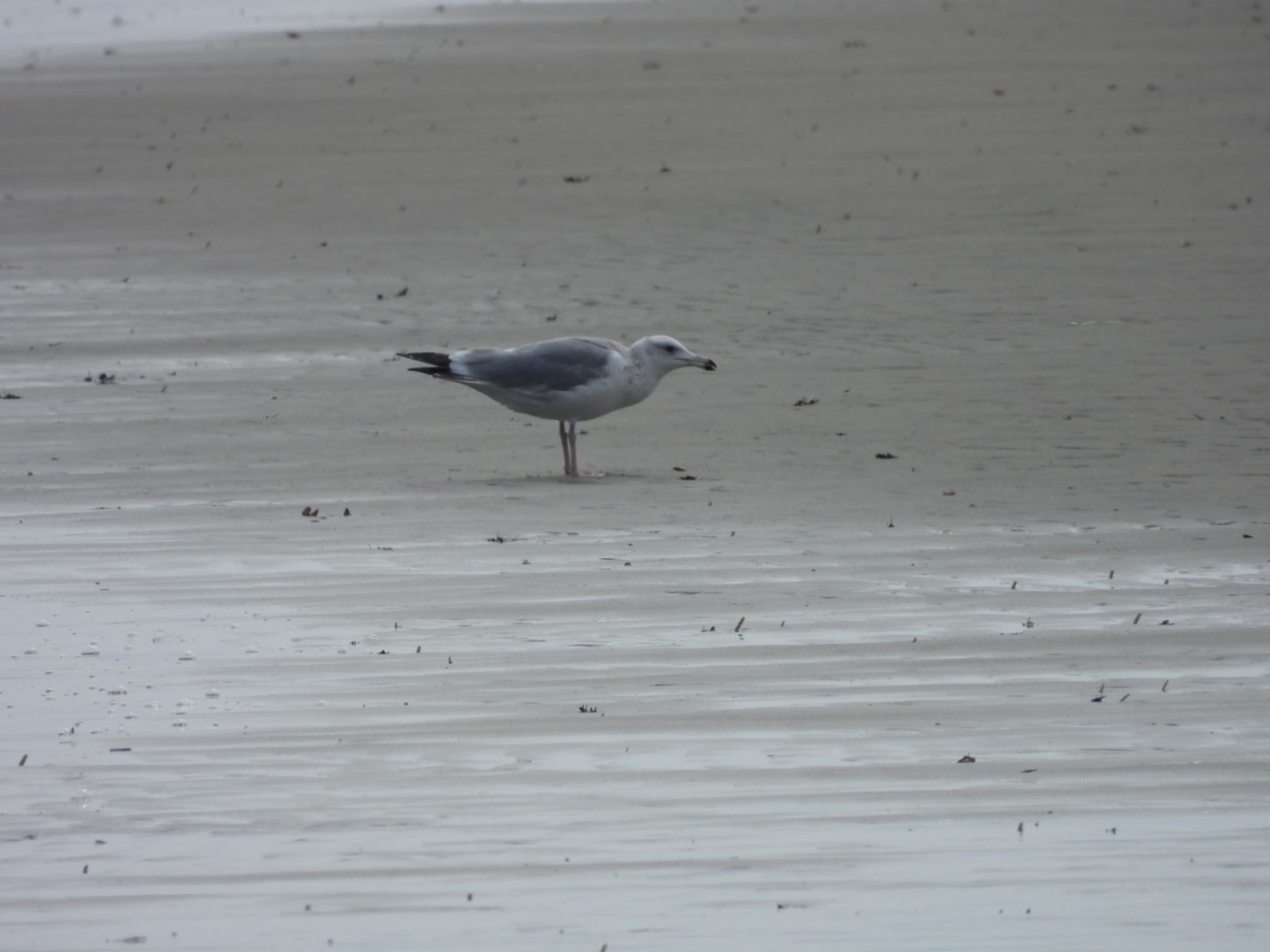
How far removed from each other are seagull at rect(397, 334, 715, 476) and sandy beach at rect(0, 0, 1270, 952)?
0.32 m

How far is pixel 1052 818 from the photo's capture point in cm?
478

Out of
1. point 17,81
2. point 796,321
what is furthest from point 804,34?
point 796,321

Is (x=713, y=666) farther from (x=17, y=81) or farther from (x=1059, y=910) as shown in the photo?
(x=17, y=81)

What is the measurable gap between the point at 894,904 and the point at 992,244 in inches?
414

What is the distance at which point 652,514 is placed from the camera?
27.6 feet

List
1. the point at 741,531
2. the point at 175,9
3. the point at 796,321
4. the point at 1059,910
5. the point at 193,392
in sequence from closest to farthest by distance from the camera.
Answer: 1. the point at 1059,910
2. the point at 741,531
3. the point at 193,392
4. the point at 796,321
5. the point at 175,9

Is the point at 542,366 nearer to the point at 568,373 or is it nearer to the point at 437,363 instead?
the point at 568,373

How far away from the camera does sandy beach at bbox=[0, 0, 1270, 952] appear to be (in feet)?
14.9

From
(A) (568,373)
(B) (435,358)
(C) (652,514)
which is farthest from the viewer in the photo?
(B) (435,358)

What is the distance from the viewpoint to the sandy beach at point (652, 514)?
14.9 ft

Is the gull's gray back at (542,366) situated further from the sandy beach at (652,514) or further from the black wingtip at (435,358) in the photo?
the sandy beach at (652,514)

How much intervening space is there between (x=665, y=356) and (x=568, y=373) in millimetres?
506

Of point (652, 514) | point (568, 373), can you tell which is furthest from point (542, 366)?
point (652, 514)

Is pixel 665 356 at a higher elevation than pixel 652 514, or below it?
higher
